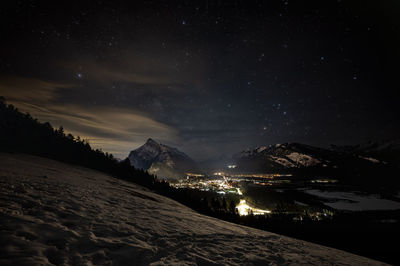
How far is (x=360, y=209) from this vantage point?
161125 mm

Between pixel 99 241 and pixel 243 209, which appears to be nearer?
pixel 99 241

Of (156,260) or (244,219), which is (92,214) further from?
(244,219)

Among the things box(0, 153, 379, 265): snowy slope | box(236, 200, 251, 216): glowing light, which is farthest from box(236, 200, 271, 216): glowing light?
box(0, 153, 379, 265): snowy slope

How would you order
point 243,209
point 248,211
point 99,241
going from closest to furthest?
point 99,241
point 248,211
point 243,209

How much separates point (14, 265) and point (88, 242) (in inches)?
102

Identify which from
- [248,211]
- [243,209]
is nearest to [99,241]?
[248,211]

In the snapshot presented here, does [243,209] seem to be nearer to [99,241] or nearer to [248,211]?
[248,211]

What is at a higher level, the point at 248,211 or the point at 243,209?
the point at 248,211

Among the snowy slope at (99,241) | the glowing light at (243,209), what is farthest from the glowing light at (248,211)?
the snowy slope at (99,241)

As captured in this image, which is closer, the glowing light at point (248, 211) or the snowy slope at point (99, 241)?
the snowy slope at point (99, 241)

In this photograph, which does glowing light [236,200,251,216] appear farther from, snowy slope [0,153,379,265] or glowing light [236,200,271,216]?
snowy slope [0,153,379,265]

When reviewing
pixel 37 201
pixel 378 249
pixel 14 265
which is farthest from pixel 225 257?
pixel 378 249

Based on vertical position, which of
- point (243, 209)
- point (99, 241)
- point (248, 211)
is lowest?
point (243, 209)

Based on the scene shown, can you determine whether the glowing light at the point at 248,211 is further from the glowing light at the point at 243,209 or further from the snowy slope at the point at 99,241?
the snowy slope at the point at 99,241
